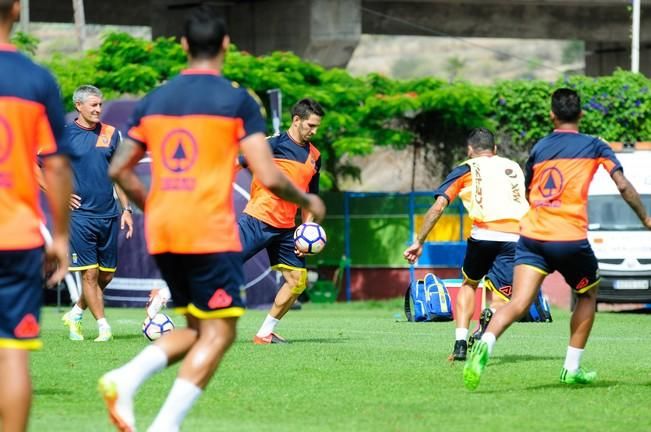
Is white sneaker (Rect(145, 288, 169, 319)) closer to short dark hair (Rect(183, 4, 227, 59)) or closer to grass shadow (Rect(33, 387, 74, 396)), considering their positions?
grass shadow (Rect(33, 387, 74, 396))

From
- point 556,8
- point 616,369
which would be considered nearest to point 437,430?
point 616,369

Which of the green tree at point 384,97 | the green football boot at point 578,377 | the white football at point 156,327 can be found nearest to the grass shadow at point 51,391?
the green football boot at point 578,377

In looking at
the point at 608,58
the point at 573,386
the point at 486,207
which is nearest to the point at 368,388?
the point at 573,386

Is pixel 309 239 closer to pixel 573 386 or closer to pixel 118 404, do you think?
pixel 573 386

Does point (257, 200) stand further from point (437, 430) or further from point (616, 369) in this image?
point (437, 430)

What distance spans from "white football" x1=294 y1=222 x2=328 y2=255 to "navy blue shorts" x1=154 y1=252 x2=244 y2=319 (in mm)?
6571

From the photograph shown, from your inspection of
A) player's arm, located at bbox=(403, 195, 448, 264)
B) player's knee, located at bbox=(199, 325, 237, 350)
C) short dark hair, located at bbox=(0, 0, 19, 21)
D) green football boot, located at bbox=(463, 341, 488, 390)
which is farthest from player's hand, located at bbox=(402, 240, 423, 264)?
short dark hair, located at bbox=(0, 0, 19, 21)

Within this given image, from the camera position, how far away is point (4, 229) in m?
6.57

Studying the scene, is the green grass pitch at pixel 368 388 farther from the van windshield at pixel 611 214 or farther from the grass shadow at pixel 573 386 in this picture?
the van windshield at pixel 611 214

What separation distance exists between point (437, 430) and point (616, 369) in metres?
4.09

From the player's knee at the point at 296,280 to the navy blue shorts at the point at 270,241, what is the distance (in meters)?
0.06

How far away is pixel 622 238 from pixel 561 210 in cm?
1433

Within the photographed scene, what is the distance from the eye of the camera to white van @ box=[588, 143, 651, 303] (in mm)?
24141

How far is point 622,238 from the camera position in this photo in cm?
2453
